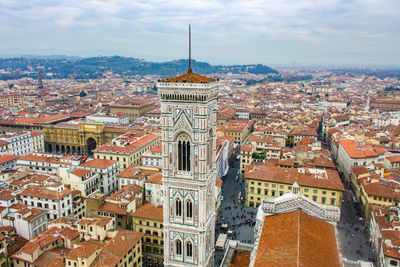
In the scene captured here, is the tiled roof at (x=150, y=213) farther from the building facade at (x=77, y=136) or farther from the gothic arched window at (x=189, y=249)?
the building facade at (x=77, y=136)

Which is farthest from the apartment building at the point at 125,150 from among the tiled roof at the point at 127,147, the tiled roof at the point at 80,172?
the tiled roof at the point at 80,172

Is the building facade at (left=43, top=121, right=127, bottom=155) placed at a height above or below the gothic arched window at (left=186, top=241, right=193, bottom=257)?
below

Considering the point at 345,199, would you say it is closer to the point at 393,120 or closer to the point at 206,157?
the point at 206,157

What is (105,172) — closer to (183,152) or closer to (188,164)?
(188,164)

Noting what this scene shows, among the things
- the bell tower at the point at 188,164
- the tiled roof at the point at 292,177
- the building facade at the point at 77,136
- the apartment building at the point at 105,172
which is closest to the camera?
the bell tower at the point at 188,164

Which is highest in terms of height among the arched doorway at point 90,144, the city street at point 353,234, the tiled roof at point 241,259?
the tiled roof at point 241,259

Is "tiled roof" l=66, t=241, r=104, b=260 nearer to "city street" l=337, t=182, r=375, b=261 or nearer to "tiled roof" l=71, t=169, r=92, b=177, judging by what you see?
"tiled roof" l=71, t=169, r=92, b=177

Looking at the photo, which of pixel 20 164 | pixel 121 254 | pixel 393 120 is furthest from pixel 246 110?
pixel 121 254

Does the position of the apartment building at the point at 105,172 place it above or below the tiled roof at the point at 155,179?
below

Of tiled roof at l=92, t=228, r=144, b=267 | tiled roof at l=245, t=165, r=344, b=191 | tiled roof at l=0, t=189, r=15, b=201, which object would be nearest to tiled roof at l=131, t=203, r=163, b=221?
tiled roof at l=92, t=228, r=144, b=267
